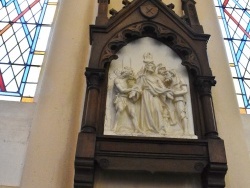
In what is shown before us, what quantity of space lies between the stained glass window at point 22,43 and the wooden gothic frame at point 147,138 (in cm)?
109

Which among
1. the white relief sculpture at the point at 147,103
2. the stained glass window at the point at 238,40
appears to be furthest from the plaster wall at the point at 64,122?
the stained glass window at the point at 238,40

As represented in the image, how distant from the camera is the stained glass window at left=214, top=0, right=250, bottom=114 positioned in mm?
4297

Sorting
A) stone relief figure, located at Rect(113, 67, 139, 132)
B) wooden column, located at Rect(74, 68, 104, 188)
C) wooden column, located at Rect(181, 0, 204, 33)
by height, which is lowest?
wooden column, located at Rect(74, 68, 104, 188)

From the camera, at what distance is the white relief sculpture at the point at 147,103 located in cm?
290

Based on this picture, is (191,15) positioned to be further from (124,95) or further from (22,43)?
(22,43)

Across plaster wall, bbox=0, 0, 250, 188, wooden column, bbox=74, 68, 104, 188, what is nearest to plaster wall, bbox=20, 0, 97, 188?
plaster wall, bbox=0, 0, 250, 188

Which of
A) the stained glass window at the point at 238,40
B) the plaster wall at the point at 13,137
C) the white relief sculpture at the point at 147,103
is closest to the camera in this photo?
the white relief sculpture at the point at 147,103

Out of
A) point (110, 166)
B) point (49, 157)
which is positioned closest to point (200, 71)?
point (110, 166)

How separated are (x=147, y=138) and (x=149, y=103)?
0.40m

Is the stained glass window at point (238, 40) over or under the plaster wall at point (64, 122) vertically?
over

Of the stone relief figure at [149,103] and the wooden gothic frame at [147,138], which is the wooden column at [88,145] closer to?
the wooden gothic frame at [147,138]

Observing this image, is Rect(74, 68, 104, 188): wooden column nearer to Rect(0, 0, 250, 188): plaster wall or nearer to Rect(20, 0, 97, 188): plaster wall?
Rect(0, 0, 250, 188): plaster wall

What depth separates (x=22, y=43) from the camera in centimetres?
444

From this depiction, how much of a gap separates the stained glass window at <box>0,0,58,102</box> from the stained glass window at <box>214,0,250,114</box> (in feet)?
7.72
